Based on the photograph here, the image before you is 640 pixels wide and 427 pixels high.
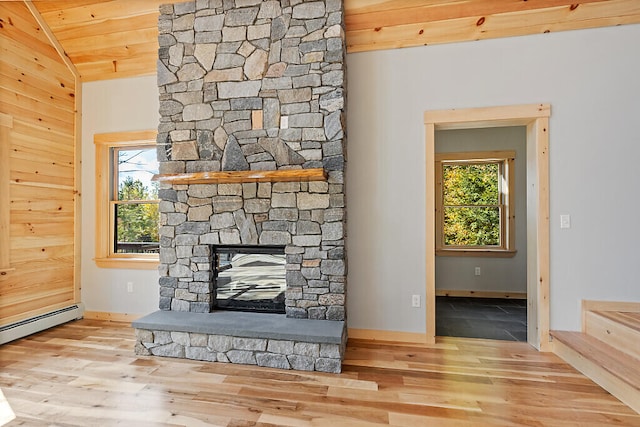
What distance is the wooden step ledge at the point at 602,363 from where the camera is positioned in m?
1.82

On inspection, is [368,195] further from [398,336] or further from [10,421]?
[10,421]

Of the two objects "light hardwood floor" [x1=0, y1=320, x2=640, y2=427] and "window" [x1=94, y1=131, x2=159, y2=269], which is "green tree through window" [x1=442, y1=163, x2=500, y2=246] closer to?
"light hardwood floor" [x1=0, y1=320, x2=640, y2=427]

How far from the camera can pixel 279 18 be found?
2.63 metres

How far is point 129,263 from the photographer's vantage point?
132 inches

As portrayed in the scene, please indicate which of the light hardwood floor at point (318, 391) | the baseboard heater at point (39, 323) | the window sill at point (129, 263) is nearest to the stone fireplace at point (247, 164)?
the light hardwood floor at point (318, 391)

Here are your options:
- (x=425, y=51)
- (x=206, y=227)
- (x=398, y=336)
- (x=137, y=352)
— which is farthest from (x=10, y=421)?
(x=425, y=51)

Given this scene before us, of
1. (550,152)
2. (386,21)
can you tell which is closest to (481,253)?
(550,152)

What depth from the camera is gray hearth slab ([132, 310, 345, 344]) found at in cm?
227

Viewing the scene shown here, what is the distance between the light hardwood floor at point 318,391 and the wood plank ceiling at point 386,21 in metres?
2.82

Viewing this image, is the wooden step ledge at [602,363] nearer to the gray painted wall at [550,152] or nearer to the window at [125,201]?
the gray painted wall at [550,152]

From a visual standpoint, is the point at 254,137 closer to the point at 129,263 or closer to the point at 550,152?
the point at 129,263

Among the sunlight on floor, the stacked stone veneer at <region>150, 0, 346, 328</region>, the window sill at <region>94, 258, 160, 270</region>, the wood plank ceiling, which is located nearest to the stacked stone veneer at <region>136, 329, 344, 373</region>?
the stacked stone veneer at <region>150, 0, 346, 328</region>

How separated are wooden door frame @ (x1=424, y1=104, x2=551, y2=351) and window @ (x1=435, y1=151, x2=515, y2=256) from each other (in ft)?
5.73

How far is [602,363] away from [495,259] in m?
2.44
